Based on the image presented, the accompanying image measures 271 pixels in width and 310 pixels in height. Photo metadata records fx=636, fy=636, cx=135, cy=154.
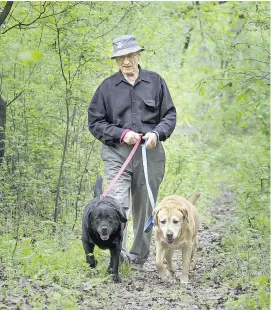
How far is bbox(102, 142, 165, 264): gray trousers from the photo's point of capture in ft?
22.9

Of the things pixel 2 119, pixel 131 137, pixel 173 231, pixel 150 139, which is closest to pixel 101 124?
pixel 131 137

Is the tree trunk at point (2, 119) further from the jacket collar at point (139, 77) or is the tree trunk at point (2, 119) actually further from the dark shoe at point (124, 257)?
the dark shoe at point (124, 257)

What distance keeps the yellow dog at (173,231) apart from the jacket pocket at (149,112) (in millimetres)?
900

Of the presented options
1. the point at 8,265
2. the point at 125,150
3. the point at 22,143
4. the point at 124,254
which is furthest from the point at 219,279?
the point at 22,143

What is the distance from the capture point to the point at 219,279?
680 centimetres

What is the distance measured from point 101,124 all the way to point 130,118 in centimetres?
32

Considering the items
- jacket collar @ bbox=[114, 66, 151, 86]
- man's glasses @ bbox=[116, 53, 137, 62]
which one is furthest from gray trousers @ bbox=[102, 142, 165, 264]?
man's glasses @ bbox=[116, 53, 137, 62]

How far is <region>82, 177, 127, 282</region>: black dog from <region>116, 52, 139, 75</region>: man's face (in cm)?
145

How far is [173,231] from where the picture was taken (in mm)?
6621

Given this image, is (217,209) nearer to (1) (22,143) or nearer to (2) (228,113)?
(1) (22,143)

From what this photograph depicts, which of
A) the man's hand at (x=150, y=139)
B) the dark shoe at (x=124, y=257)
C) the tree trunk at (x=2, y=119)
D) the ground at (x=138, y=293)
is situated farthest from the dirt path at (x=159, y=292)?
the tree trunk at (x=2, y=119)

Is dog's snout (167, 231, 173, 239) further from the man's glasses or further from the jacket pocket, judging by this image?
the man's glasses

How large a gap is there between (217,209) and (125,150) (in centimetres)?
694

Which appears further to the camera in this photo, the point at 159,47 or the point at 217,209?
the point at 217,209
